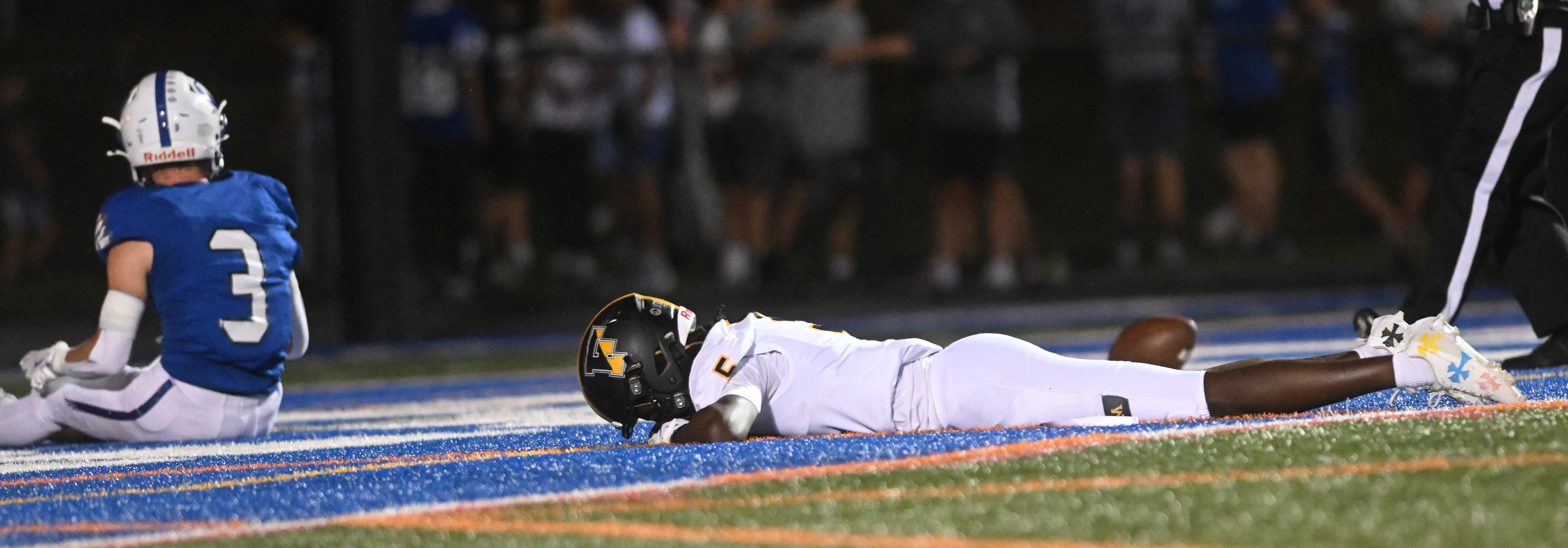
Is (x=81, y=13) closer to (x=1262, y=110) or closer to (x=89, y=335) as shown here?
(x=89, y=335)

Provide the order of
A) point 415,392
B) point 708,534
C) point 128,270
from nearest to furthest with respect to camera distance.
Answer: point 708,534 → point 128,270 → point 415,392

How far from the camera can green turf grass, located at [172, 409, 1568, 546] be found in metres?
2.83

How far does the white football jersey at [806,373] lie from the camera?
4.33 m

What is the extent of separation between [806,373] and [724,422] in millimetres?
322

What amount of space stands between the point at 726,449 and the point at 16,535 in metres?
1.47

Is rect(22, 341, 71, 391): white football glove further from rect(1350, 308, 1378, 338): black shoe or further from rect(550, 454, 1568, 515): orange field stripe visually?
rect(1350, 308, 1378, 338): black shoe

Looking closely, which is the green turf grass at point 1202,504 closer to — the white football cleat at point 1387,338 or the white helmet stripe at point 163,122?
the white football cleat at point 1387,338

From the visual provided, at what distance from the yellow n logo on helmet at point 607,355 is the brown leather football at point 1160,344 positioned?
1356 millimetres

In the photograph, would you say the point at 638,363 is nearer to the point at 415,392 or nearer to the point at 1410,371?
the point at 1410,371

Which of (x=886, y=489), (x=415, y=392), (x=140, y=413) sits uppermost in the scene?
(x=886, y=489)

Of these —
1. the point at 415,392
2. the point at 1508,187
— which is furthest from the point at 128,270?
the point at 1508,187

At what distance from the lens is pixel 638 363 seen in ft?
14.4

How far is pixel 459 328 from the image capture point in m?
10.2

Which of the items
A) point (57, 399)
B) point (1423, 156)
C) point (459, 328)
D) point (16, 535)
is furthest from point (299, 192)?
point (16, 535)
